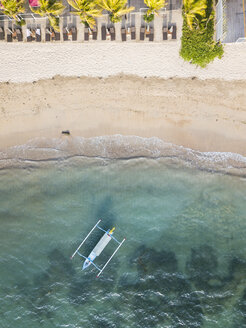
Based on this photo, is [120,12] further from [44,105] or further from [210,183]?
[210,183]

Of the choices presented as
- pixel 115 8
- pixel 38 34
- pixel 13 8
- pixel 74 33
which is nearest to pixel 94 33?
pixel 74 33

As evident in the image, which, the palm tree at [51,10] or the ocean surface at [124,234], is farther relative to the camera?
the ocean surface at [124,234]

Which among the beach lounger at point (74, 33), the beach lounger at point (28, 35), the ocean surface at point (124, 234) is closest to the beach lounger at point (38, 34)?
the beach lounger at point (28, 35)

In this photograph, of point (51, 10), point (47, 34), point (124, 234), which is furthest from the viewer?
point (124, 234)

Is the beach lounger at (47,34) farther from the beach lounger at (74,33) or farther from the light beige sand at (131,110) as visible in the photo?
the light beige sand at (131,110)

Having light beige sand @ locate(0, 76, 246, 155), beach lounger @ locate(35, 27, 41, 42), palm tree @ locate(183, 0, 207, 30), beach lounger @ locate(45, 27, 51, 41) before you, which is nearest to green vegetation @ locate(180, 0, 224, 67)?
palm tree @ locate(183, 0, 207, 30)

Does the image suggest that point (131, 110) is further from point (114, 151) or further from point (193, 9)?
Answer: point (193, 9)
